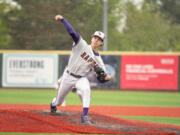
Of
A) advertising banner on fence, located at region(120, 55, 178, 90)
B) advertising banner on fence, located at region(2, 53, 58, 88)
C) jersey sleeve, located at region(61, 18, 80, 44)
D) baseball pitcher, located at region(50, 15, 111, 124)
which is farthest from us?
advertising banner on fence, located at region(120, 55, 178, 90)

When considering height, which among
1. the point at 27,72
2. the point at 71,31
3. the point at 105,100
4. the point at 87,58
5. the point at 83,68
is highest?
the point at 71,31

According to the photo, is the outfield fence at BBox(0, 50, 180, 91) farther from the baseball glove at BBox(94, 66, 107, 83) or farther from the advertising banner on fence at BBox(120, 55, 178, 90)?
the baseball glove at BBox(94, 66, 107, 83)

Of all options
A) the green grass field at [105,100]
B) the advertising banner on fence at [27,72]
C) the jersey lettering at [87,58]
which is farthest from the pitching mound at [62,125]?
the advertising banner on fence at [27,72]

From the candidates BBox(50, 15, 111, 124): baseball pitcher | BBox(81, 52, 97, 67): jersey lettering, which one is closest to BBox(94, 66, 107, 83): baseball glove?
BBox(50, 15, 111, 124): baseball pitcher

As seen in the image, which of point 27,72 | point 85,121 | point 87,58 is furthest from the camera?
point 27,72

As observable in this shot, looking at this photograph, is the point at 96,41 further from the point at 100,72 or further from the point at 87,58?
the point at 100,72

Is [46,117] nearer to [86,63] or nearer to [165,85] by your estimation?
[86,63]

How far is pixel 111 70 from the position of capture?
1822 cm

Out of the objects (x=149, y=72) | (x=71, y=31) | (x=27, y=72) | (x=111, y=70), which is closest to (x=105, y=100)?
(x=111, y=70)

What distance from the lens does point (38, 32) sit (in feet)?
91.2

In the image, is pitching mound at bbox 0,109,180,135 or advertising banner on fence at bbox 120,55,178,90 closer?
pitching mound at bbox 0,109,180,135

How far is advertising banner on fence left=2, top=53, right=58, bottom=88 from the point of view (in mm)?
17922

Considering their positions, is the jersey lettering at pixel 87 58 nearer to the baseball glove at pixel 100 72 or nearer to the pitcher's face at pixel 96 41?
the baseball glove at pixel 100 72

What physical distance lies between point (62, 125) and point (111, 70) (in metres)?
12.1
